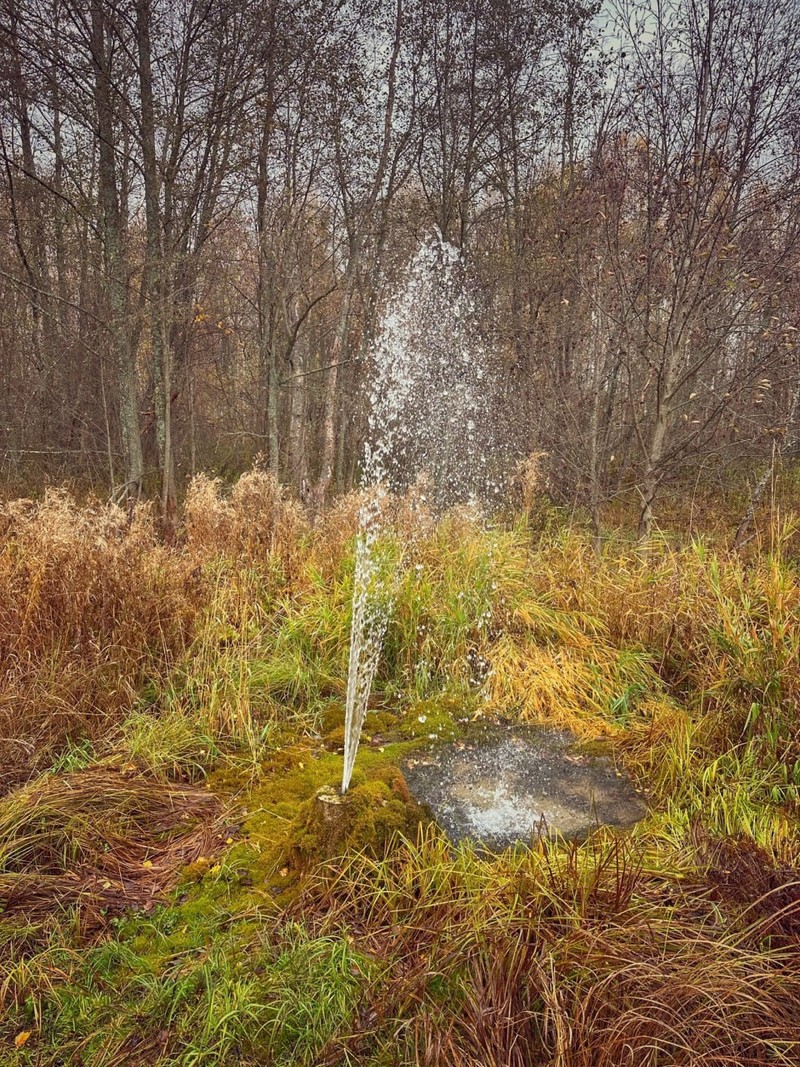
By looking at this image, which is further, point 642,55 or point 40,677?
point 642,55

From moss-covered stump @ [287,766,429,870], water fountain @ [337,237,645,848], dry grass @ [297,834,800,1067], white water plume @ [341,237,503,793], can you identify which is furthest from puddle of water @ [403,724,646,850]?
white water plume @ [341,237,503,793]

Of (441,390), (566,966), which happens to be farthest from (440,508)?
(566,966)

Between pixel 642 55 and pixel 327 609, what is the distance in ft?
16.3

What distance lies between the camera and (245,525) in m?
5.42

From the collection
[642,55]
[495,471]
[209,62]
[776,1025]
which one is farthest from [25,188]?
[776,1025]

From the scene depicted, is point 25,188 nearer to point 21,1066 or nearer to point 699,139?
point 699,139

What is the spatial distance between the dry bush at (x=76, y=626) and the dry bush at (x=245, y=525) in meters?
0.77

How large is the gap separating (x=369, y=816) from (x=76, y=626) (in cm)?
229

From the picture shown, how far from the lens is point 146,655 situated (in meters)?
3.80

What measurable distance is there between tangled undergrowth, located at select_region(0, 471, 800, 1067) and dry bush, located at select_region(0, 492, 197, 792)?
0.02 m

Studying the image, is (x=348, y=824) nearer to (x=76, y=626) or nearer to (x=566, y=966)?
(x=566, y=966)

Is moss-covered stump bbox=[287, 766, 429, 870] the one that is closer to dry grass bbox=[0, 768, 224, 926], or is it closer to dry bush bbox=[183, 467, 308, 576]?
dry grass bbox=[0, 768, 224, 926]

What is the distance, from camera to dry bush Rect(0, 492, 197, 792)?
316 cm

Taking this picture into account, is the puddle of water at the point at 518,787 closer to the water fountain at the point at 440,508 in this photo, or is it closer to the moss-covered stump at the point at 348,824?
the water fountain at the point at 440,508
